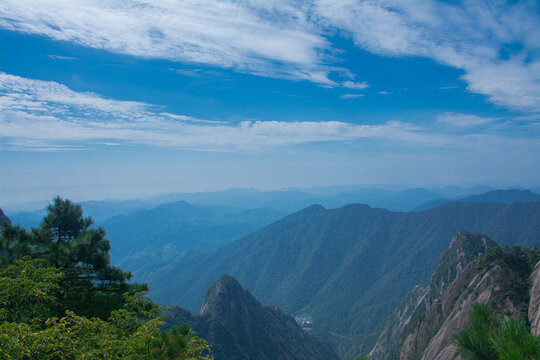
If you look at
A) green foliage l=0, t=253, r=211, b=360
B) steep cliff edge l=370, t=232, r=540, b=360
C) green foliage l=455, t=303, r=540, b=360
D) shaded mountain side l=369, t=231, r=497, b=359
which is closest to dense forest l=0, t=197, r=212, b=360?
green foliage l=0, t=253, r=211, b=360

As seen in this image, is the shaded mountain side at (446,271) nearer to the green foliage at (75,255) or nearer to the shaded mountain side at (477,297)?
the shaded mountain side at (477,297)

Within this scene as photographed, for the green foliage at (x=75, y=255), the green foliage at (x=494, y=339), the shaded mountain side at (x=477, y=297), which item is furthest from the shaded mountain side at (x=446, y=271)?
the green foliage at (x=75, y=255)

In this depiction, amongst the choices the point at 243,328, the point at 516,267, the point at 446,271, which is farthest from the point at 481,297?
the point at 243,328

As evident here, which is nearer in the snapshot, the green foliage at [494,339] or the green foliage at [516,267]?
A: the green foliage at [494,339]

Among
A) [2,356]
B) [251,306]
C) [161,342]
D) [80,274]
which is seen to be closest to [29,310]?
[2,356]

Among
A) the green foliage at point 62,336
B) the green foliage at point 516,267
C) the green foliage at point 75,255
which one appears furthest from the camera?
the green foliage at point 516,267

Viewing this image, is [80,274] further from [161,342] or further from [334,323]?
[334,323]
